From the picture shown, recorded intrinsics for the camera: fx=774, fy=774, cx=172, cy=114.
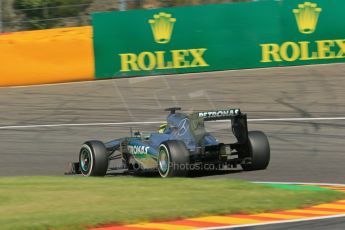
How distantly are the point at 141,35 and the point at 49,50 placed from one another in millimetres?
2479

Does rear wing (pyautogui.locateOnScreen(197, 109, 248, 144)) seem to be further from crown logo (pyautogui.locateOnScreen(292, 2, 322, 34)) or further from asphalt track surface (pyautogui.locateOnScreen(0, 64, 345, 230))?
crown logo (pyautogui.locateOnScreen(292, 2, 322, 34))

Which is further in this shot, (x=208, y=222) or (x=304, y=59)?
(x=304, y=59)

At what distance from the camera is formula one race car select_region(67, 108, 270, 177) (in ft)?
34.7

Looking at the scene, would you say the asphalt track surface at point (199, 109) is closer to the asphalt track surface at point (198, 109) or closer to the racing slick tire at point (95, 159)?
the asphalt track surface at point (198, 109)

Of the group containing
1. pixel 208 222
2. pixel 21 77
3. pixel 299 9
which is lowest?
pixel 208 222

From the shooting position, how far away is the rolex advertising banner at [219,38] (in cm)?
2019

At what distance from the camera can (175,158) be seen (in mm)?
10430

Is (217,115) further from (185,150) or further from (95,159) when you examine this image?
(95,159)

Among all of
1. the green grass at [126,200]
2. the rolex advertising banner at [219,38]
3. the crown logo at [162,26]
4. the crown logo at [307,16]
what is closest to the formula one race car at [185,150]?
the green grass at [126,200]

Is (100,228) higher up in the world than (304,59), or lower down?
lower down

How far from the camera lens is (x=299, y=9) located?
20.5 meters

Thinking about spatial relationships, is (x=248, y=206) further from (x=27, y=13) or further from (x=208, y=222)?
(x=27, y=13)

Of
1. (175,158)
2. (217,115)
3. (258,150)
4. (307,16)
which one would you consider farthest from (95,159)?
(307,16)

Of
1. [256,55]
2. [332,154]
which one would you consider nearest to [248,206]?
[332,154]
